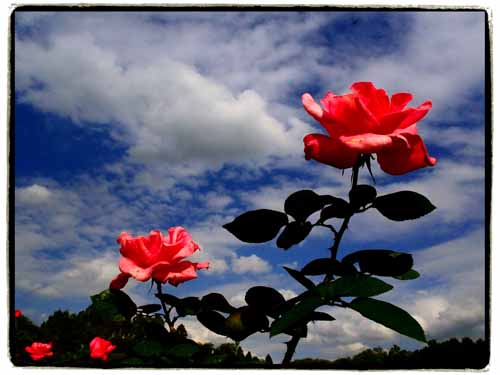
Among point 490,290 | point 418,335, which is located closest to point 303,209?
point 418,335

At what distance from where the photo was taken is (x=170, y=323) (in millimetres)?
865

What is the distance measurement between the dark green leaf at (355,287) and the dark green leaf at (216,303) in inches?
6.6

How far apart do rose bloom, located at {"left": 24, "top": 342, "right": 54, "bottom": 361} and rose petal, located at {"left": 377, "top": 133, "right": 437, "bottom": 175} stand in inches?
25.3

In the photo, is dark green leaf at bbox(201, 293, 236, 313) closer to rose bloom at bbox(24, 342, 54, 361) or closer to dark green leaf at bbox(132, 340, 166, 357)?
dark green leaf at bbox(132, 340, 166, 357)

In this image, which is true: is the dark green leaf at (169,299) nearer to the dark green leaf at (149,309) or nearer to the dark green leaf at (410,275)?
the dark green leaf at (149,309)

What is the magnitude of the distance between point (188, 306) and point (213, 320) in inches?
2.3

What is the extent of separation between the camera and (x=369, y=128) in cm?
80

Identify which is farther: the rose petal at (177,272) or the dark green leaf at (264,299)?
the rose petal at (177,272)

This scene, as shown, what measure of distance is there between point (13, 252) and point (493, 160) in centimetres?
84

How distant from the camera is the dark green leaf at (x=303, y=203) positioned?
0.81 meters

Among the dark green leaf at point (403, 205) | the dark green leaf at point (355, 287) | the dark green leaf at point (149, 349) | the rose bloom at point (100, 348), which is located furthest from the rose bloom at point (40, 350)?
the dark green leaf at point (403, 205)

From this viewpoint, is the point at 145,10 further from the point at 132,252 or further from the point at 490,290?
the point at 490,290

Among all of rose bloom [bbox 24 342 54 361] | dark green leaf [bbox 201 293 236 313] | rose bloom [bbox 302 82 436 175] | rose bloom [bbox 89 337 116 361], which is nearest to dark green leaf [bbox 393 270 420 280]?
rose bloom [bbox 302 82 436 175]

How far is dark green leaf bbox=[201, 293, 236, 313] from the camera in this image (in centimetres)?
83
